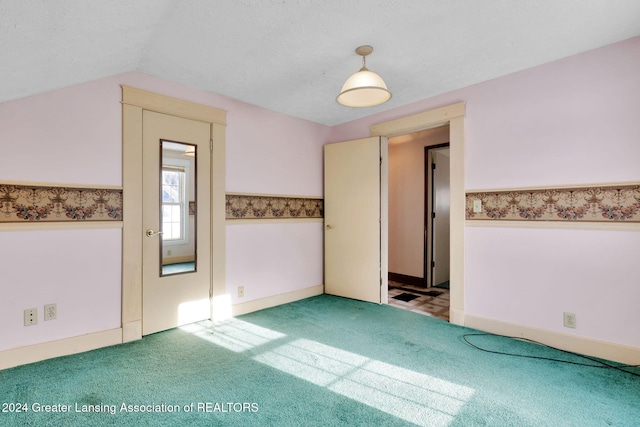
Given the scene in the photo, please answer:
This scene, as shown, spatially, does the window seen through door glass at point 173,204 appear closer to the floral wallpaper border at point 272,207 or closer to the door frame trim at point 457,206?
the floral wallpaper border at point 272,207

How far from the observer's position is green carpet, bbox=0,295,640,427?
66.9 inches

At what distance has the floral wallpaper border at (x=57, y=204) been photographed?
2211mm

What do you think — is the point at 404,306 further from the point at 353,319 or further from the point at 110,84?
Answer: the point at 110,84

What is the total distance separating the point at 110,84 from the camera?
102 inches

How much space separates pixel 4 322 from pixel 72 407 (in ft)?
3.09

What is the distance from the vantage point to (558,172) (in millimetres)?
2586

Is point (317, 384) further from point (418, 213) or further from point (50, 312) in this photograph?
point (418, 213)

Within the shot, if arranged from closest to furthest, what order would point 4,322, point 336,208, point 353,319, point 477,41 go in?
point 4,322 → point 477,41 → point 353,319 → point 336,208

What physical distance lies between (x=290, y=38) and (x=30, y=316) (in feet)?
9.02

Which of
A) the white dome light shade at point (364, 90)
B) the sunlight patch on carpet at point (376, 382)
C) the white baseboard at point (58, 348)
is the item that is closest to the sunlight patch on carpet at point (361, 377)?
the sunlight patch on carpet at point (376, 382)

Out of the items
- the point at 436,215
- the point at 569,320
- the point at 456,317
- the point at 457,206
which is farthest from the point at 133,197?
the point at 436,215

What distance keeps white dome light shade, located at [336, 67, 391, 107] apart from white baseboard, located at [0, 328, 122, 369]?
2.66m

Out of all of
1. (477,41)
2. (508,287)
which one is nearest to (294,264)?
(508,287)

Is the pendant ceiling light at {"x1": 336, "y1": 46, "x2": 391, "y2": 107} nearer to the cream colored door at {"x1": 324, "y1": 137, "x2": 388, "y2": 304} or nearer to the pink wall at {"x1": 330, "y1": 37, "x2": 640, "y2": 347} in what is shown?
the pink wall at {"x1": 330, "y1": 37, "x2": 640, "y2": 347}
